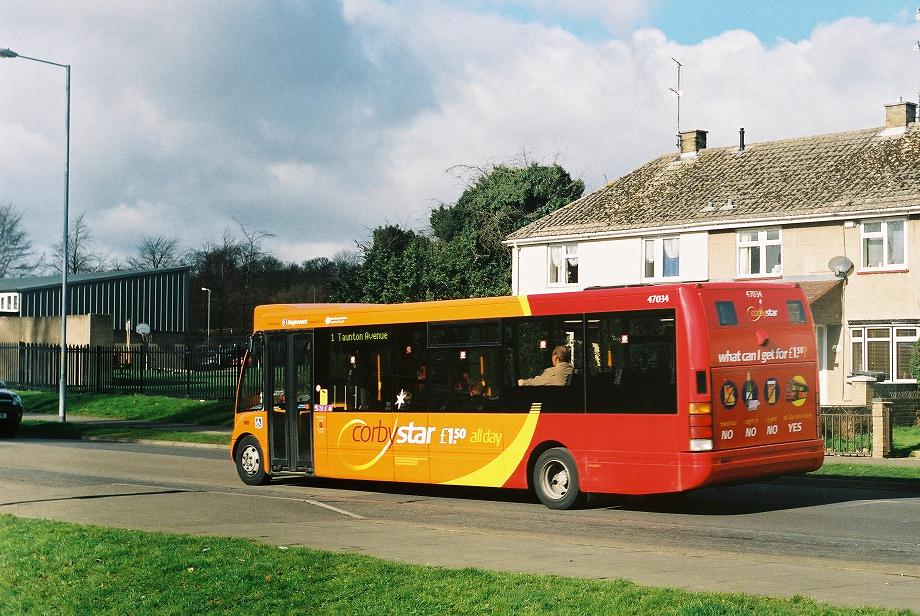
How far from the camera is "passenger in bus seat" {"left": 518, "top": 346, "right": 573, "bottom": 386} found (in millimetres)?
16047

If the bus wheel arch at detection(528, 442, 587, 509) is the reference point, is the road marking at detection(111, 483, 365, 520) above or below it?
below

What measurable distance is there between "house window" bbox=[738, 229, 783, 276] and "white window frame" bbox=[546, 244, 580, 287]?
23.2 ft

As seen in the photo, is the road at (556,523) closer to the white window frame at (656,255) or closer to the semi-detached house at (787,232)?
the semi-detached house at (787,232)

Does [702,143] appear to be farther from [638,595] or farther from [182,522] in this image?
[638,595]

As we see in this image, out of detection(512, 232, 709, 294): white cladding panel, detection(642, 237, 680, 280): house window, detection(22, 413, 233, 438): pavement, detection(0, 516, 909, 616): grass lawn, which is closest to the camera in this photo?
detection(0, 516, 909, 616): grass lawn

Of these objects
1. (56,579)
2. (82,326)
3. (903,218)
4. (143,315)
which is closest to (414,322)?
(56,579)

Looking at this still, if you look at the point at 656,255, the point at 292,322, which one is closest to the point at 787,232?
the point at 656,255

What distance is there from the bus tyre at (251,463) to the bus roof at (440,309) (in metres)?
1.95

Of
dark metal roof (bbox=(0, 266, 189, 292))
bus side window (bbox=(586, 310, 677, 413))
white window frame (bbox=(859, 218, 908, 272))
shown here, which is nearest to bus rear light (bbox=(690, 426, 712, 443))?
bus side window (bbox=(586, 310, 677, 413))

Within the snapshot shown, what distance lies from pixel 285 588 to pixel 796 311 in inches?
374

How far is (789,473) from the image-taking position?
1570 cm

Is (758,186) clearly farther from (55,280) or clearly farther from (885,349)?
(55,280)

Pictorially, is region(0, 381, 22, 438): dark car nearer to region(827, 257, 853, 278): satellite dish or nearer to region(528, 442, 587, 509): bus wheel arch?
region(528, 442, 587, 509): bus wheel arch

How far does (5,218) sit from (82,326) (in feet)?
116
